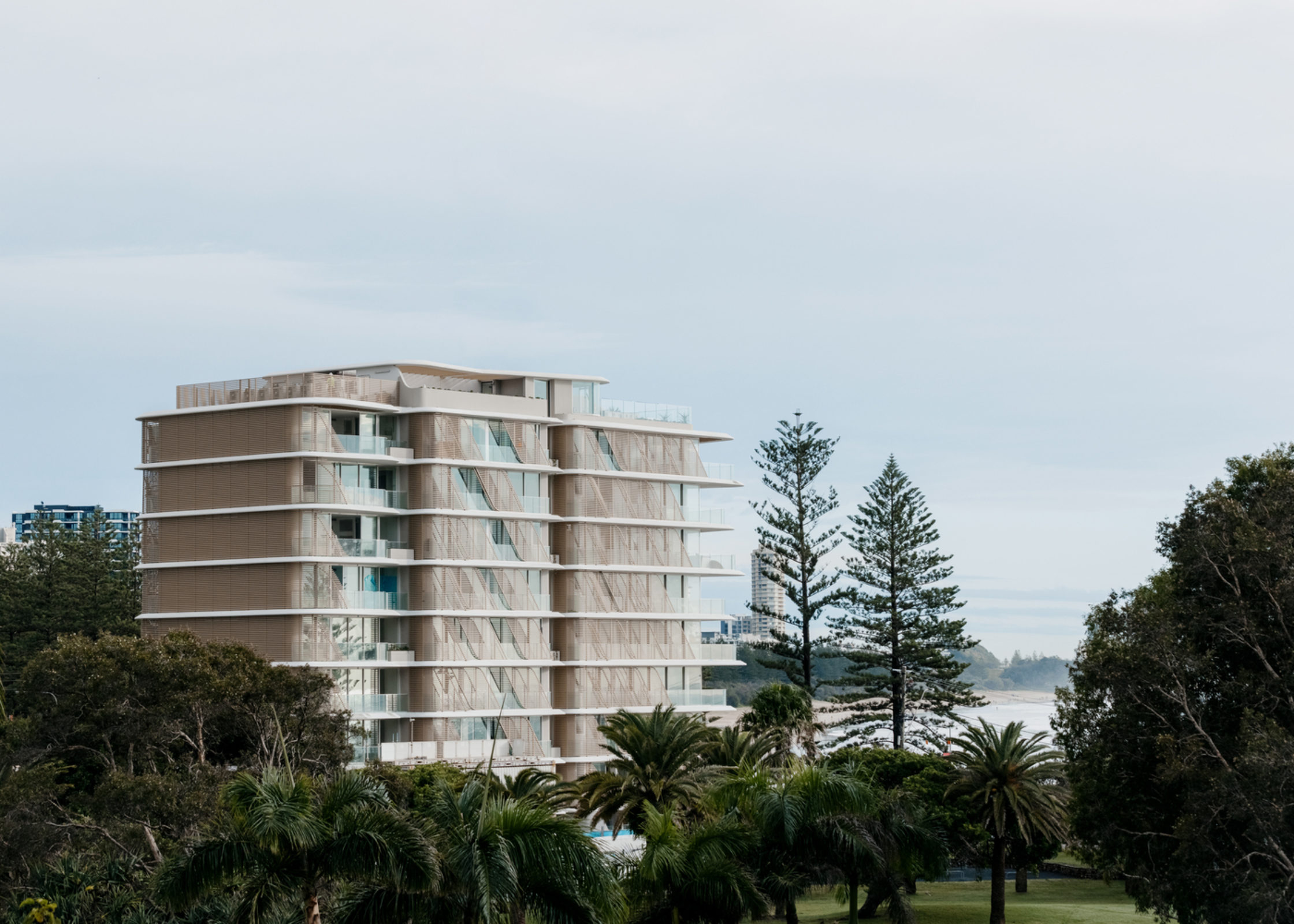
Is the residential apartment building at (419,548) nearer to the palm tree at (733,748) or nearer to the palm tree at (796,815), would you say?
the palm tree at (733,748)

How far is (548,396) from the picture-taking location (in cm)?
7050

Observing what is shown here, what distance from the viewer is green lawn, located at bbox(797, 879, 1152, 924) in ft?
142

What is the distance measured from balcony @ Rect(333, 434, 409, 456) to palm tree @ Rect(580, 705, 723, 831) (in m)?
21.0

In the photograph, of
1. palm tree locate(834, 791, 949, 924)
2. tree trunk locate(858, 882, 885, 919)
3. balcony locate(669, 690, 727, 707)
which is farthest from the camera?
balcony locate(669, 690, 727, 707)

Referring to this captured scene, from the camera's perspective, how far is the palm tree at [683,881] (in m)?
30.6

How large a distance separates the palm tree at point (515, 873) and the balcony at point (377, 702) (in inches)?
1623

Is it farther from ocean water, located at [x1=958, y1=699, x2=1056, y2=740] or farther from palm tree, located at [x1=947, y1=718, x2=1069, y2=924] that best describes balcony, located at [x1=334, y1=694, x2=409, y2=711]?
palm tree, located at [x1=947, y1=718, x2=1069, y2=924]

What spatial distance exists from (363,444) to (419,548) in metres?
4.58

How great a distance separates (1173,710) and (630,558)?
136ft

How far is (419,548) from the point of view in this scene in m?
64.9

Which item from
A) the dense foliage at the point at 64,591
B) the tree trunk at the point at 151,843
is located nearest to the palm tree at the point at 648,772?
the tree trunk at the point at 151,843

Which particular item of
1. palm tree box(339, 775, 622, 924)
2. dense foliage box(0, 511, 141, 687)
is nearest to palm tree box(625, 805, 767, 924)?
palm tree box(339, 775, 622, 924)

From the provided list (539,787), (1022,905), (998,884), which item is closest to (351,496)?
(539,787)

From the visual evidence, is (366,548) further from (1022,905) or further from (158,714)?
(1022,905)
